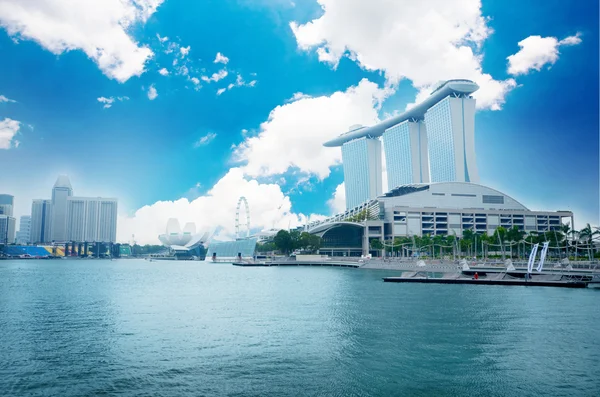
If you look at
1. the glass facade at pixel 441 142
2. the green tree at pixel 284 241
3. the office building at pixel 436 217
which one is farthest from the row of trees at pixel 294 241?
the glass facade at pixel 441 142

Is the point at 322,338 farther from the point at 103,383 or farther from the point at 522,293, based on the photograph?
the point at 522,293

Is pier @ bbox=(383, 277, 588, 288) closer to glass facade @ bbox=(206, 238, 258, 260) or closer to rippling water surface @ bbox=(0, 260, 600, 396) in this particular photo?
rippling water surface @ bbox=(0, 260, 600, 396)

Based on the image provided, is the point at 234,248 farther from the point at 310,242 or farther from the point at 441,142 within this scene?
the point at 441,142

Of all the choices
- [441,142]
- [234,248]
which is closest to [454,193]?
[441,142]

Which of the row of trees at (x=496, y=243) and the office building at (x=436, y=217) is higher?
the office building at (x=436, y=217)

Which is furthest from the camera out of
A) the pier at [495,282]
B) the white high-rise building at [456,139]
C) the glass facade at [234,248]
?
the white high-rise building at [456,139]

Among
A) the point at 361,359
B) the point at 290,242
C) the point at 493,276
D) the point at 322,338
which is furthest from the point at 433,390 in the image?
the point at 290,242

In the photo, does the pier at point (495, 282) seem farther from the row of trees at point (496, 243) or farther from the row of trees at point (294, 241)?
the row of trees at point (294, 241)
